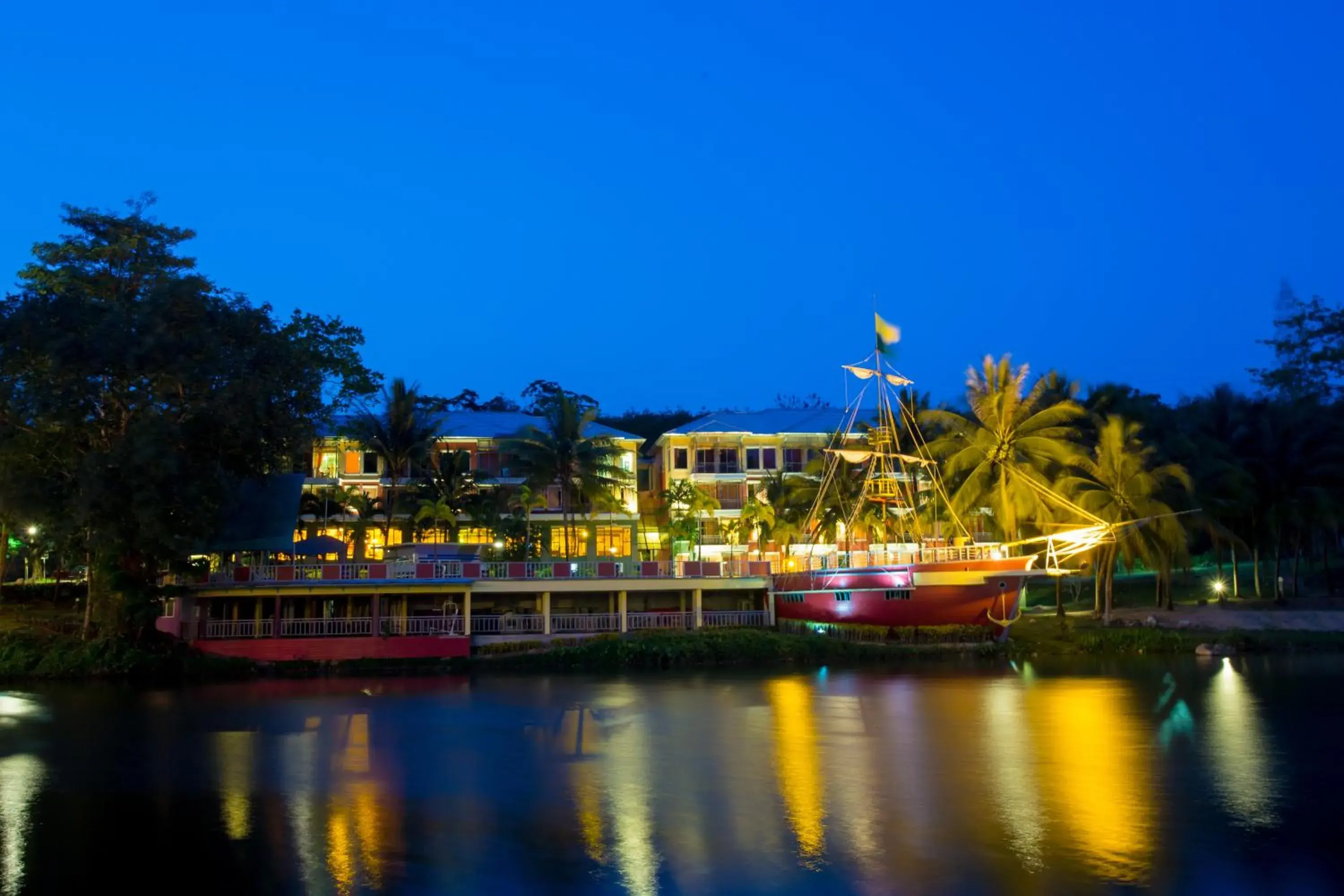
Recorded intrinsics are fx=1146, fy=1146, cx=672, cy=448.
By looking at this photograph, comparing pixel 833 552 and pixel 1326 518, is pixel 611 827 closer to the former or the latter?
pixel 833 552

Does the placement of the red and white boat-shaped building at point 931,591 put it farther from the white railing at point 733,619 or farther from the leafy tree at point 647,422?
the leafy tree at point 647,422

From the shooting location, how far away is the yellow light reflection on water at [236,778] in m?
15.0

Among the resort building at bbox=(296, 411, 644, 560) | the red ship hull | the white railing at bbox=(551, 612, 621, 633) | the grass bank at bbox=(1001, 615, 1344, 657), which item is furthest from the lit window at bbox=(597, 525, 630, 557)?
the grass bank at bbox=(1001, 615, 1344, 657)

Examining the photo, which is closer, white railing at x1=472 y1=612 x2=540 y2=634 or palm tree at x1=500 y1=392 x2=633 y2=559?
white railing at x1=472 y1=612 x2=540 y2=634

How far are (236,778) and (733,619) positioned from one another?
2626cm

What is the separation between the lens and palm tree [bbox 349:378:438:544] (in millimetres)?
50188

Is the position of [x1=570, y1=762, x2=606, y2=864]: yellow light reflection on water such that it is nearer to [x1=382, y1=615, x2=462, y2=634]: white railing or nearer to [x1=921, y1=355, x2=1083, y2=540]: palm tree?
[x1=382, y1=615, x2=462, y2=634]: white railing

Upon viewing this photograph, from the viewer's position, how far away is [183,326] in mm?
33750

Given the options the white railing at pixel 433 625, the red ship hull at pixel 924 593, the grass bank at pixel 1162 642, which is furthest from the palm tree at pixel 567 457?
the grass bank at pixel 1162 642

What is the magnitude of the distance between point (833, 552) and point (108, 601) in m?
25.9

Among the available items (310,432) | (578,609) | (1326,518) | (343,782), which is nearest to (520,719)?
(343,782)

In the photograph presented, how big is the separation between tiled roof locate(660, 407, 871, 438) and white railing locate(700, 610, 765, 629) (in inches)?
616

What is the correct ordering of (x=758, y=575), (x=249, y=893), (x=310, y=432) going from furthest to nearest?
1. (x=758, y=575)
2. (x=310, y=432)
3. (x=249, y=893)

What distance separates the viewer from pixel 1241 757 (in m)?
19.4
